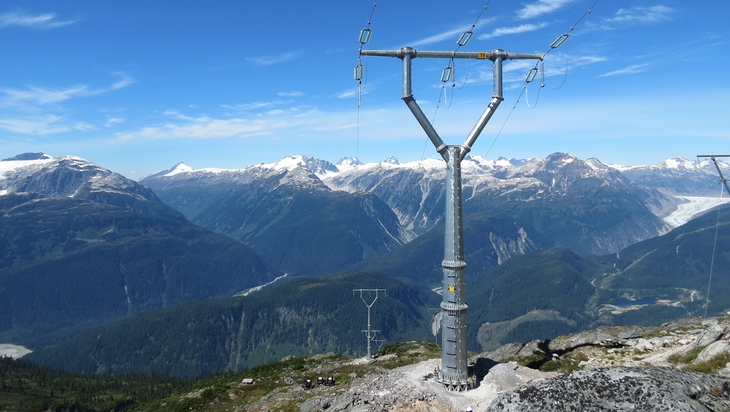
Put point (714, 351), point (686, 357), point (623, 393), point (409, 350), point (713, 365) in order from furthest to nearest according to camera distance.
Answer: point (409, 350)
point (686, 357)
point (714, 351)
point (713, 365)
point (623, 393)

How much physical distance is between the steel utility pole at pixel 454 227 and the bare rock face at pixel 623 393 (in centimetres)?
934

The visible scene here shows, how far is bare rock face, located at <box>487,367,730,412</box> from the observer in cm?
2629

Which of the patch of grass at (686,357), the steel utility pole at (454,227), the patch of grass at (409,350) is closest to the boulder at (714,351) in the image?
the patch of grass at (686,357)

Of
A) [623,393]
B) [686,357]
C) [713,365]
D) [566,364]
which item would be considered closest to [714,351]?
[713,365]

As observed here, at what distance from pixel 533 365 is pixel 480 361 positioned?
47.0 ft

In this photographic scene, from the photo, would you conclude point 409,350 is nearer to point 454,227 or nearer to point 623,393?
point 454,227

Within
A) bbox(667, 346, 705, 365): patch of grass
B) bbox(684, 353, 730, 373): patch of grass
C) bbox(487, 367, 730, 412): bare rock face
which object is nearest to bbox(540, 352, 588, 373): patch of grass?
bbox(667, 346, 705, 365): patch of grass

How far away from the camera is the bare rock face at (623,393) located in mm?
26291

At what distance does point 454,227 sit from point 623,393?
17.6m

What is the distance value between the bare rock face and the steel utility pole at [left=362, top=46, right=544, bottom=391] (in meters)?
9.34

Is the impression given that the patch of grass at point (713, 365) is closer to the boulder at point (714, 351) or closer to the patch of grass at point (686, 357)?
the boulder at point (714, 351)

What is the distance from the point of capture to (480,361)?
151 feet

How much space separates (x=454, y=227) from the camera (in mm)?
39812

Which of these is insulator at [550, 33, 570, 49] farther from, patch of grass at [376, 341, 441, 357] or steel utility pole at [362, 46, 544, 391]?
patch of grass at [376, 341, 441, 357]
